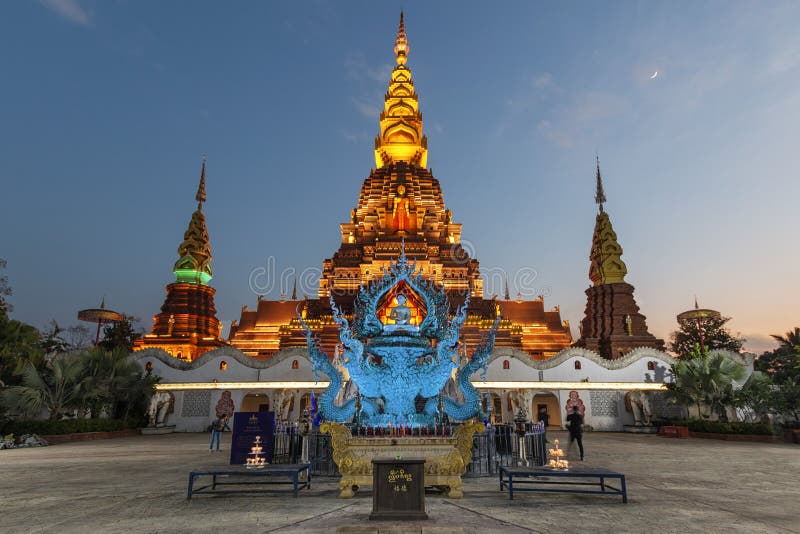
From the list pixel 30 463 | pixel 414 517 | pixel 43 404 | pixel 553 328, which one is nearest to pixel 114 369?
pixel 43 404

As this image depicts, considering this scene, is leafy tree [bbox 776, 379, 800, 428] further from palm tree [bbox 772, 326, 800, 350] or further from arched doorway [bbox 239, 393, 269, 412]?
arched doorway [bbox 239, 393, 269, 412]

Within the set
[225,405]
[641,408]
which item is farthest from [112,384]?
[641,408]

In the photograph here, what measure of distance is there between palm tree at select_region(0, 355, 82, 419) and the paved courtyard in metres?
10.6

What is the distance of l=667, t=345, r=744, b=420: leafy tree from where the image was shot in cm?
2409

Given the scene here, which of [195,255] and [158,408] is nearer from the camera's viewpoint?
[158,408]

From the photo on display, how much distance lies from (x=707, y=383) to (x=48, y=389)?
100 feet

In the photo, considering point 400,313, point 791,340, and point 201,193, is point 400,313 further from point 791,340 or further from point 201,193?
point 201,193

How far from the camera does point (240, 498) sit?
26.6 ft

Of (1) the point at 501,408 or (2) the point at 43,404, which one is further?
(1) the point at 501,408

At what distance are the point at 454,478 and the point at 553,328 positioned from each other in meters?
42.0

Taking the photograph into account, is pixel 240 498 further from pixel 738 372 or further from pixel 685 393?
pixel 738 372

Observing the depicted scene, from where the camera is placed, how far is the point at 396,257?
1667 inches

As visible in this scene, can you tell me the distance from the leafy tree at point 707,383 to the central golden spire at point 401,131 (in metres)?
36.6

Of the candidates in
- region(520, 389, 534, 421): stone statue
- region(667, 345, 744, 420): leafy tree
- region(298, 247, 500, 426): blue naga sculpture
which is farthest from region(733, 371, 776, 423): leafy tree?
region(298, 247, 500, 426): blue naga sculpture
